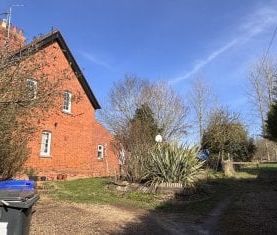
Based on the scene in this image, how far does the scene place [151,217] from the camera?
1202 centimetres

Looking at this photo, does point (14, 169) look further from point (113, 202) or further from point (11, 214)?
point (11, 214)

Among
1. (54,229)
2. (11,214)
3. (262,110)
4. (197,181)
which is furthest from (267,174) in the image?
(262,110)

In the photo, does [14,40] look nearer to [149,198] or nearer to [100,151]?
[149,198]

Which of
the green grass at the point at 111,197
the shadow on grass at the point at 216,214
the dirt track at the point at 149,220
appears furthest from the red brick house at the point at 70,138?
the dirt track at the point at 149,220

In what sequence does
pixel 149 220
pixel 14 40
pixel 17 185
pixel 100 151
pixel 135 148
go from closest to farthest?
1. pixel 17 185
2. pixel 149 220
3. pixel 14 40
4. pixel 135 148
5. pixel 100 151

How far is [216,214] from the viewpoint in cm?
1273

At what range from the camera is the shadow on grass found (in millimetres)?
10328

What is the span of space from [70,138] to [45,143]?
245 cm

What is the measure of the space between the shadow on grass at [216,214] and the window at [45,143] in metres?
11.5

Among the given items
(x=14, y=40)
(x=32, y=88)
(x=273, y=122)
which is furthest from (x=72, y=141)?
(x=32, y=88)

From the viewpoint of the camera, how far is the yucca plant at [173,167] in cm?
1688

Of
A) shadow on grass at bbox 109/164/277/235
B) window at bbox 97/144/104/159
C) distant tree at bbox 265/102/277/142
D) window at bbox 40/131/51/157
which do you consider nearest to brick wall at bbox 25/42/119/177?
window at bbox 40/131/51/157

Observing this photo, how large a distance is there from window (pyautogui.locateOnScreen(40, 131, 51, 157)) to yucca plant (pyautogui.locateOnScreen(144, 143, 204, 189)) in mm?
10400

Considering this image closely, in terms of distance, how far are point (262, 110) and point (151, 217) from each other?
131 feet
